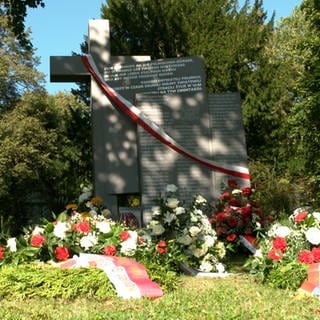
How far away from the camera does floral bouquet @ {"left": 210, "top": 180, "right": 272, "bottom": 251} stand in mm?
9539

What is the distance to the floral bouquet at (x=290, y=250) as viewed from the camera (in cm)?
582

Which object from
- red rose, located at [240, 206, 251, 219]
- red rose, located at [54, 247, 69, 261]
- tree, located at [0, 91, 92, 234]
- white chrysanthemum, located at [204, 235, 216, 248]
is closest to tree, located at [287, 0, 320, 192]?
tree, located at [0, 91, 92, 234]

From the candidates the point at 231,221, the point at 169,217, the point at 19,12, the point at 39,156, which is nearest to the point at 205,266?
the point at 169,217

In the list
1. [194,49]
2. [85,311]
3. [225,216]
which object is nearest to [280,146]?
[194,49]

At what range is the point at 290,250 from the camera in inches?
243

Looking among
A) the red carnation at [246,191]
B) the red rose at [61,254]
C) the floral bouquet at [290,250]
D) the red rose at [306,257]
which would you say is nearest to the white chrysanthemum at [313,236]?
the floral bouquet at [290,250]

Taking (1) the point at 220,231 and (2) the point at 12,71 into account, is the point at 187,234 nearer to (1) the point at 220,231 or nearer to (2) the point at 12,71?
(1) the point at 220,231

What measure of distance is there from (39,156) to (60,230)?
18330mm

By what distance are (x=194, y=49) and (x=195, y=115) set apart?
1136 cm

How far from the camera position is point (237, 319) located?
4.11 m

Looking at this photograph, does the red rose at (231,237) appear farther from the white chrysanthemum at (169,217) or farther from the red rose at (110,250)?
the red rose at (110,250)

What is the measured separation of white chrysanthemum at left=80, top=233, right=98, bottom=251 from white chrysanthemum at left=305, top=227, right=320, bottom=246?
2.46m

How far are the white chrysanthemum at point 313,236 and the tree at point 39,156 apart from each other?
51.6ft

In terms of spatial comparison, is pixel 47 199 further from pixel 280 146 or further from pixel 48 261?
pixel 48 261
